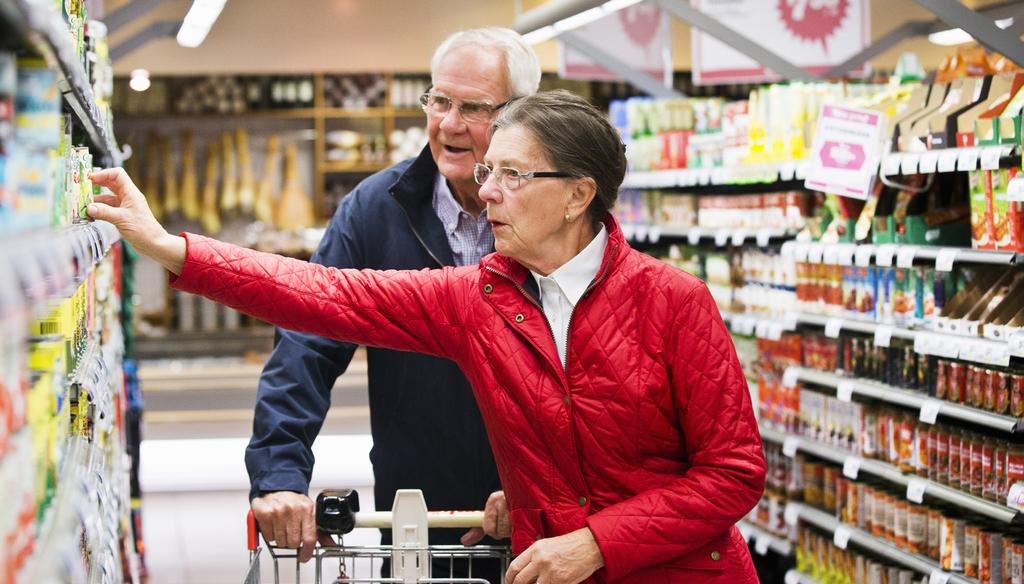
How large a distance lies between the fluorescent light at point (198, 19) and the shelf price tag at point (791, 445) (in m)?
3.13

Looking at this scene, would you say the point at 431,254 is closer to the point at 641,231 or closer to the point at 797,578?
the point at 797,578

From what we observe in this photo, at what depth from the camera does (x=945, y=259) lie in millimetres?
4152

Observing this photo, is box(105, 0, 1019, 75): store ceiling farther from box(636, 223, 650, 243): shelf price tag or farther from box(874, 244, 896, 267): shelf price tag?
box(874, 244, 896, 267): shelf price tag

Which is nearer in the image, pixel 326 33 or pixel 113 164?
pixel 113 164

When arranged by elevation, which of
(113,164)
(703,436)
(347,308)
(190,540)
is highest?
(113,164)

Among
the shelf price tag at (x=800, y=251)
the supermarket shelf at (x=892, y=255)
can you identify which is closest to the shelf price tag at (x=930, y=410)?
the supermarket shelf at (x=892, y=255)

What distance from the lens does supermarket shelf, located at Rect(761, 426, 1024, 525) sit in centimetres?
394

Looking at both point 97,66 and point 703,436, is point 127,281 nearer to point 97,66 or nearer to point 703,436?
point 97,66

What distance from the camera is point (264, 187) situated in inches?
443

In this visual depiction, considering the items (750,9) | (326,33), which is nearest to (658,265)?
(750,9)

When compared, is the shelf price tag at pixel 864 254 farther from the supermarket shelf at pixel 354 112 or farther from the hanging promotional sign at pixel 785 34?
the supermarket shelf at pixel 354 112

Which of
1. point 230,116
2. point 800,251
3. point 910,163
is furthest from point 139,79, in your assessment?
point 910,163

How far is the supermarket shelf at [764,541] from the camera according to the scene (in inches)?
227

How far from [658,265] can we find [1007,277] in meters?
2.49
